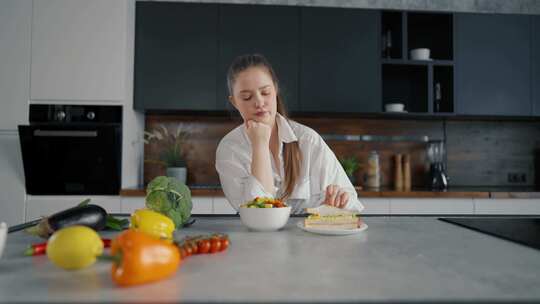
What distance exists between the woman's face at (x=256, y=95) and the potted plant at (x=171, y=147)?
4.58 ft

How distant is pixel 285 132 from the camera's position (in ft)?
5.22

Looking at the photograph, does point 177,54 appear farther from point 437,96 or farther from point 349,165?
point 437,96

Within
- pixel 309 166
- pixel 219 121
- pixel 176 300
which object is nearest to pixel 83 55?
pixel 219 121

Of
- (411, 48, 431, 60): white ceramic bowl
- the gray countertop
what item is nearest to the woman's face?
the gray countertop

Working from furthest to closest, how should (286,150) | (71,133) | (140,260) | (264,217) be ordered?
(71,133)
(286,150)
(264,217)
(140,260)

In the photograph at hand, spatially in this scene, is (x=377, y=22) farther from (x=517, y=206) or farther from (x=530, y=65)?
(x=517, y=206)

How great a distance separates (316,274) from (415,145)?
2.76 metres

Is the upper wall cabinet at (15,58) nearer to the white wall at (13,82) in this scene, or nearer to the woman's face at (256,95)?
the white wall at (13,82)

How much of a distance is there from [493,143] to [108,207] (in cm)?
309

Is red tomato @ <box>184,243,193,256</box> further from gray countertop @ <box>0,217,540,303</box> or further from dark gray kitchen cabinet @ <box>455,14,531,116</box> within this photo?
dark gray kitchen cabinet @ <box>455,14,531,116</box>

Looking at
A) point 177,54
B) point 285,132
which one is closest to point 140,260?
point 285,132

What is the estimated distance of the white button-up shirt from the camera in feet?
5.03

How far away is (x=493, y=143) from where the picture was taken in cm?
311

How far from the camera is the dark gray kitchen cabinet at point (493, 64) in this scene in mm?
2732
